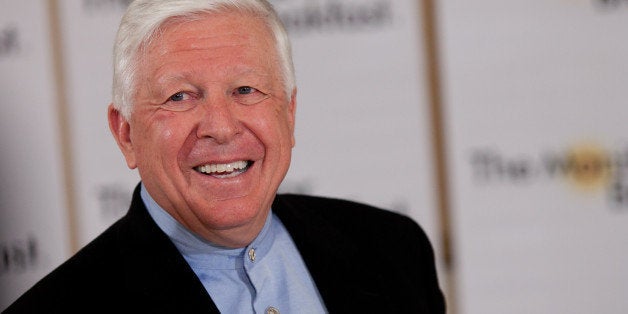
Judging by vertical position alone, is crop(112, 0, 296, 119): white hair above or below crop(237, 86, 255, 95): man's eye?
above

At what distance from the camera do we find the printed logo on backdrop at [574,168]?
2.04 meters

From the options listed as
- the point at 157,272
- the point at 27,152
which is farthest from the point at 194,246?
the point at 27,152

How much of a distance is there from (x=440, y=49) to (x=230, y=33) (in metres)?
0.91

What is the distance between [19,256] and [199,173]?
952mm

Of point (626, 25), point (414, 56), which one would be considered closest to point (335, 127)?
point (414, 56)

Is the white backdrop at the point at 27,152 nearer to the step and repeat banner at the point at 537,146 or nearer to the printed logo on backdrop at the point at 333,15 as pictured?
the printed logo on backdrop at the point at 333,15

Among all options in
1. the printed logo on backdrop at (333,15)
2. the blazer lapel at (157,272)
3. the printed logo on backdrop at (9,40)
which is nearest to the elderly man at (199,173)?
the blazer lapel at (157,272)

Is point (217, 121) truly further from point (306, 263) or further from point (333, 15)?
point (333, 15)

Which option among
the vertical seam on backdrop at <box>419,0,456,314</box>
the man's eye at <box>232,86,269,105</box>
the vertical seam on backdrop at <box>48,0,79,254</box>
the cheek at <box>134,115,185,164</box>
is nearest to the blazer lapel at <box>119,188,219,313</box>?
the cheek at <box>134,115,185,164</box>

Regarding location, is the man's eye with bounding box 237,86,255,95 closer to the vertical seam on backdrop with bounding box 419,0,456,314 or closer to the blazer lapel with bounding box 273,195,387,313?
the blazer lapel with bounding box 273,195,387,313

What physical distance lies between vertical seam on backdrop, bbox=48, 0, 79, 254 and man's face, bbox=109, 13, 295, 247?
2.57 ft

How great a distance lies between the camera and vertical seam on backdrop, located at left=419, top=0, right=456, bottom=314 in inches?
80.4

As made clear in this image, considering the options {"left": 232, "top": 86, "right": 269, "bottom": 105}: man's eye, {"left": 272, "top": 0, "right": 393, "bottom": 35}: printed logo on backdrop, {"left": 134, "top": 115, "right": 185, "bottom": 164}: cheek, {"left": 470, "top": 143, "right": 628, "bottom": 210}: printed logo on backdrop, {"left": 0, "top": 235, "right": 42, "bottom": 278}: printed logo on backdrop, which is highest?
{"left": 272, "top": 0, "right": 393, "bottom": 35}: printed logo on backdrop

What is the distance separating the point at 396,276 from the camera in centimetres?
150
